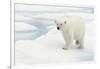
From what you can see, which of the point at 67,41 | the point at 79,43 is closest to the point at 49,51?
the point at 67,41

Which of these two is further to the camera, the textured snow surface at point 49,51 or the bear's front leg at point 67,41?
the bear's front leg at point 67,41

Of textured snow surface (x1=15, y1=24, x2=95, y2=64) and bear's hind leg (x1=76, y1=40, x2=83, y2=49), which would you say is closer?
textured snow surface (x1=15, y1=24, x2=95, y2=64)

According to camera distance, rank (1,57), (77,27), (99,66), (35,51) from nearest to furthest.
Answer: (1,57) → (35,51) → (77,27) → (99,66)

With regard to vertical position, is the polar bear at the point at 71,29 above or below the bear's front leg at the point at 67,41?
above

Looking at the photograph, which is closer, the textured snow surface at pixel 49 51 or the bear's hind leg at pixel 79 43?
the textured snow surface at pixel 49 51

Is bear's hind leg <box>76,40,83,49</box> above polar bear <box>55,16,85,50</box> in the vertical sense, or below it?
below

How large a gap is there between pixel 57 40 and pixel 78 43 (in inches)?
8.7

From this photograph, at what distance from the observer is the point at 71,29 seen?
179 cm

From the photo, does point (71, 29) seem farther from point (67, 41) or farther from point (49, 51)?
point (49, 51)

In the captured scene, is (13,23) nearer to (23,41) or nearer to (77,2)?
(23,41)

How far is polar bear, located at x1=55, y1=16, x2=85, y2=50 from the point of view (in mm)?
1758

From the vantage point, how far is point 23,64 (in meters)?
1.65

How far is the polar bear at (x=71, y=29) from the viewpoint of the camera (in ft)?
5.77

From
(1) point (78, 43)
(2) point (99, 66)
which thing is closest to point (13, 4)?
(1) point (78, 43)
